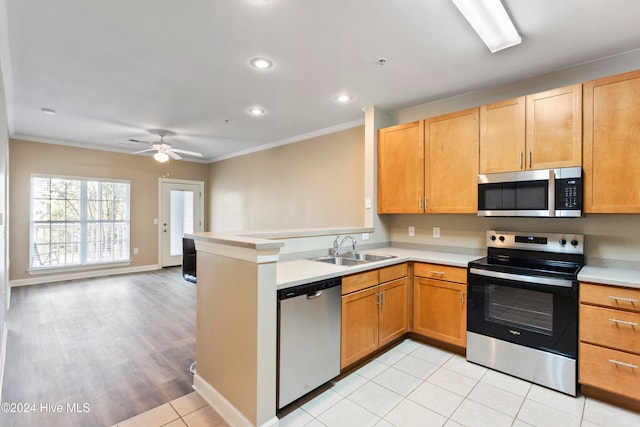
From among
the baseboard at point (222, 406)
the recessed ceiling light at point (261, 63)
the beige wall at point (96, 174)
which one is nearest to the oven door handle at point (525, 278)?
the baseboard at point (222, 406)

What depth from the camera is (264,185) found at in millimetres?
5938

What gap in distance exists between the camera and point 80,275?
19.0ft

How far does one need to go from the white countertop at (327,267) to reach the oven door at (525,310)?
27 centimetres

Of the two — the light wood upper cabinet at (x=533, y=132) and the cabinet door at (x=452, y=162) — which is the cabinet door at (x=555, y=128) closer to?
the light wood upper cabinet at (x=533, y=132)

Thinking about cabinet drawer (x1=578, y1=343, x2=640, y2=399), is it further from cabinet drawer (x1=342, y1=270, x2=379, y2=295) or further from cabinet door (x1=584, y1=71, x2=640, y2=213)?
cabinet drawer (x1=342, y1=270, x2=379, y2=295)

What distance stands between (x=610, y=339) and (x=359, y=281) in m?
1.68

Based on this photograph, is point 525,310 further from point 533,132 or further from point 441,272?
point 533,132

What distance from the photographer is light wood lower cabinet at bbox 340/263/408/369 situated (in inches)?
91.5

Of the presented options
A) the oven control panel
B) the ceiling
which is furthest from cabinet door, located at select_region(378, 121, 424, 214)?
the oven control panel

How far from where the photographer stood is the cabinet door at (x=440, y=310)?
270cm

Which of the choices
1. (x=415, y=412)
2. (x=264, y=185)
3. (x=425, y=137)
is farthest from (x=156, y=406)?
(x=264, y=185)

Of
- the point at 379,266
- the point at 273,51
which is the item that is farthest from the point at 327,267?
the point at 273,51

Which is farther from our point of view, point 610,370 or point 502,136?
point 502,136

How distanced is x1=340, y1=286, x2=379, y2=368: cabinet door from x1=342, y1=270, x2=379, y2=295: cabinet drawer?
0.13 feet
